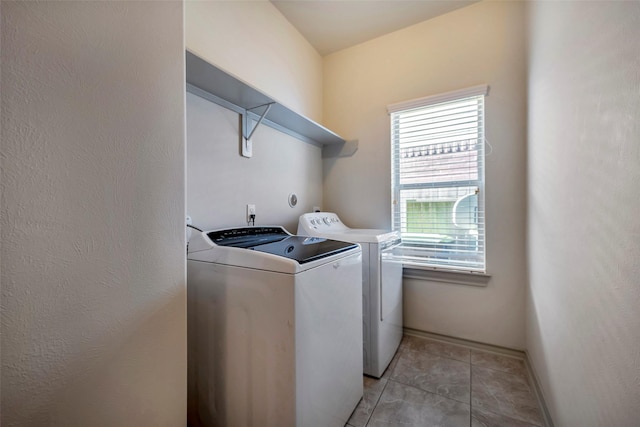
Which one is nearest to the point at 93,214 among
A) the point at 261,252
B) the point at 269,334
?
the point at 261,252

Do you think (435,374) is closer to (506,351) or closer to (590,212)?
(506,351)

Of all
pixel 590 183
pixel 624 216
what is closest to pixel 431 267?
pixel 590 183

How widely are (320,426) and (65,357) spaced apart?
98 centimetres

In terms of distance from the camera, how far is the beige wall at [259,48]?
1.47m

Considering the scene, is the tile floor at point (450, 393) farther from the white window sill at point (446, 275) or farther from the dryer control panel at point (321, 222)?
the dryer control panel at point (321, 222)

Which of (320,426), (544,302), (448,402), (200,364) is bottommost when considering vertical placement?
(448,402)

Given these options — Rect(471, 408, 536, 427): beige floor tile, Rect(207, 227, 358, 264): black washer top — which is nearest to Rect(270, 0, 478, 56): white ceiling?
Rect(207, 227, 358, 264): black washer top

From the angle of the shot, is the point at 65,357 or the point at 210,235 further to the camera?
the point at 210,235

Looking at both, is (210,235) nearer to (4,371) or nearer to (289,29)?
(4,371)

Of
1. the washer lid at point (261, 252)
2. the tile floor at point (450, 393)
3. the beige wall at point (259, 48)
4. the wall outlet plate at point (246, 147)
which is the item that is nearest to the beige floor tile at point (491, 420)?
the tile floor at point (450, 393)

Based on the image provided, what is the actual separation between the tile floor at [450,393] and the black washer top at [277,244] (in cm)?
93

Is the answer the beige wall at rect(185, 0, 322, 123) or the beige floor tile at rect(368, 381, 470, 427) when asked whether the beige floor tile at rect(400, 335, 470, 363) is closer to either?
the beige floor tile at rect(368, 381, 470, 427)

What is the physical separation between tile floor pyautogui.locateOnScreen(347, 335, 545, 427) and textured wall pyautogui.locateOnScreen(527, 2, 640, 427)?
0.72 ft

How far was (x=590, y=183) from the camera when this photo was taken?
0.87 meters
